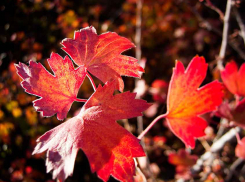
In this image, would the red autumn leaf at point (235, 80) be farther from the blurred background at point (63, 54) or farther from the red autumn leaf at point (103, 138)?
the blurred background at point (63, 54)

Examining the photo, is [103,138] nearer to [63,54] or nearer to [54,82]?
[54,82]

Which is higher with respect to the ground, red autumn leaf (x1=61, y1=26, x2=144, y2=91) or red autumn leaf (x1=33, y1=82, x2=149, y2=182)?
red autumn leaf (x1=61, y1=26, x2=144, y2=91)

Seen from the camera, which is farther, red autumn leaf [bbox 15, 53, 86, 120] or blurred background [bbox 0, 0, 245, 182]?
blurred background [bbox 0, 0, 245, 182]

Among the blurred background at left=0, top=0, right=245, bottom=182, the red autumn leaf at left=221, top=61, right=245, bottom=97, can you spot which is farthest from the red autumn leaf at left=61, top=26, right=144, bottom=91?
the blurred background at left=0, top=0, right=245, bottom=182

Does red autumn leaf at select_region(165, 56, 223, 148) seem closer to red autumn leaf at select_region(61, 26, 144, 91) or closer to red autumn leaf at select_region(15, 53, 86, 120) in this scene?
red autumn leaf at select_region(61, 26, 144, 91)

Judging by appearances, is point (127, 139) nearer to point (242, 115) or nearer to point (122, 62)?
point (122, 62)

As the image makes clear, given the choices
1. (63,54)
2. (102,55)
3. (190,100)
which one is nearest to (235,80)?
(190,100)

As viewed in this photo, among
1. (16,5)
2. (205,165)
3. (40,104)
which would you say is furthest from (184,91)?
(16,5)

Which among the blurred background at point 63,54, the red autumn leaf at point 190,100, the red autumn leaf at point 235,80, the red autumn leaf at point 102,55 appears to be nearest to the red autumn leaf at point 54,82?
the red autumn leaf at point 102,55
